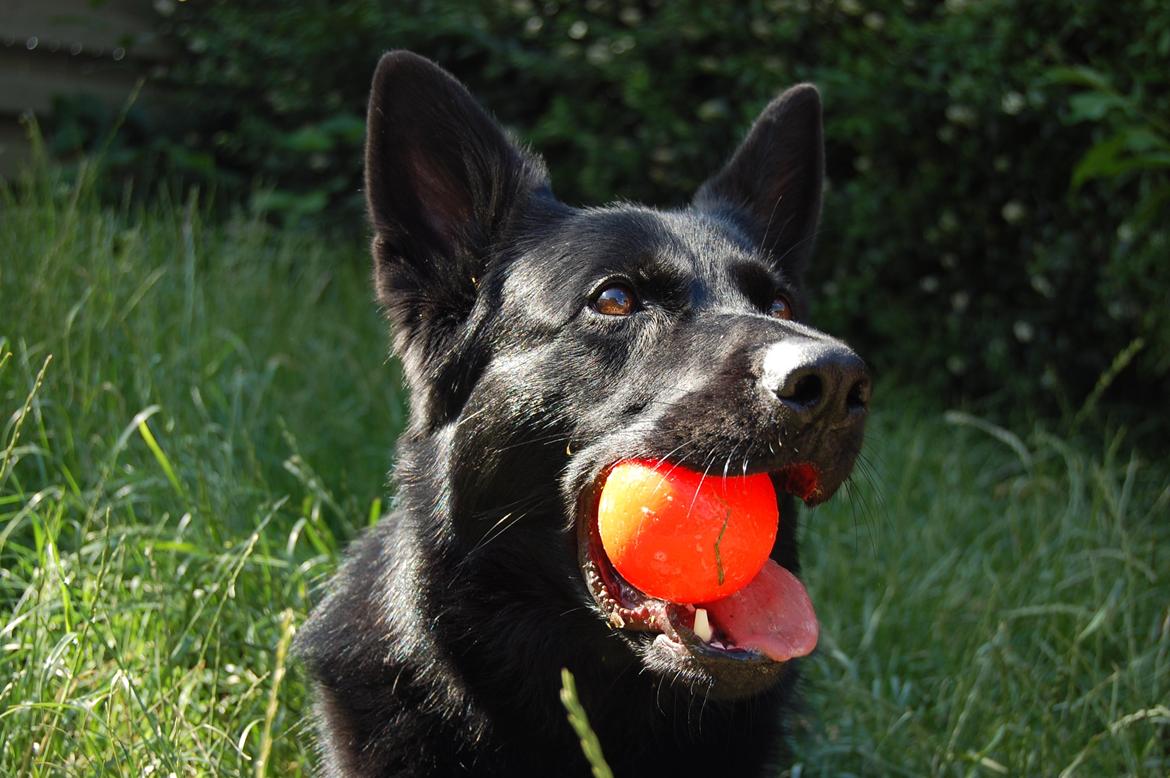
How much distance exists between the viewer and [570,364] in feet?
7.57

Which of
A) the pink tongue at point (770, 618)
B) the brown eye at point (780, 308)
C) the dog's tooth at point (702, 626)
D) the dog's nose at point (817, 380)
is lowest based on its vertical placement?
the pink tongue at point (770, 618)

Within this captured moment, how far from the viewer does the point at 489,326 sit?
2.47 m

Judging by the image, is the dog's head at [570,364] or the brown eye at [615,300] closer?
the dog's head at [570,364]

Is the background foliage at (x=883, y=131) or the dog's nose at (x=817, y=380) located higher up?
the dog's nose at (x=817, y=380)

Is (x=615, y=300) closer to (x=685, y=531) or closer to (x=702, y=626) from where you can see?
(x=685, y=531)

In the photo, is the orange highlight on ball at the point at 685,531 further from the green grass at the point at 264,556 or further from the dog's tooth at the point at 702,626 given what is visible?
the green grass at the point at 264,556

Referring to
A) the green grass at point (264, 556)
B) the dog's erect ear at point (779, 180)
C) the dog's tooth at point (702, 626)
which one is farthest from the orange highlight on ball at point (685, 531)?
the dog's erect ear at point (779, 180)

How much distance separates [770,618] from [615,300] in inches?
27.1

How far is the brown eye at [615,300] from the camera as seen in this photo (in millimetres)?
2330

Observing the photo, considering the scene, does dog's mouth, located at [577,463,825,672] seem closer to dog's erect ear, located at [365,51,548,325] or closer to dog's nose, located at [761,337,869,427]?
dog's nose, located at [761,337,869,427]

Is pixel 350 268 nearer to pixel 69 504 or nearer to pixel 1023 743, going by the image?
pixel 69 504

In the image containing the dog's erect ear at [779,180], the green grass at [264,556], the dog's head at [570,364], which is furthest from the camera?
the dog's erect ear at [779,180]

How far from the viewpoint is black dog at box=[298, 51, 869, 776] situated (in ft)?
6.68

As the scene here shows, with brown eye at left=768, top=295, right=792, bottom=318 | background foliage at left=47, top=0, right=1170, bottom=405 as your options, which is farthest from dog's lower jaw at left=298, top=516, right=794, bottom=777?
background foliage at left=47, top=0, right=1170, bottom=405
